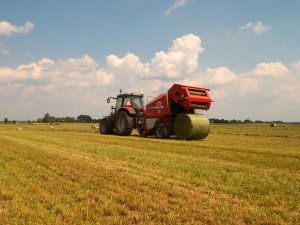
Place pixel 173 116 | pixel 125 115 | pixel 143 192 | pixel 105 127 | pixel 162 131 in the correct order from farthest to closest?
1. pixel 105 127
2. pixel 125 115
3. pixel 162 131
4. pixel 173 116
5. pixel 143 192

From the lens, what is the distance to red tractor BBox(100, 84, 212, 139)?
17.9 metres

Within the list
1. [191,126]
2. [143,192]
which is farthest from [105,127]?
[143,192]

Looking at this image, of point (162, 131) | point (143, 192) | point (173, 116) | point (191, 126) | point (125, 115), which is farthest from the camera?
point (125, 115)

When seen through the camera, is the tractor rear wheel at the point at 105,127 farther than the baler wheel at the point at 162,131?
Yes

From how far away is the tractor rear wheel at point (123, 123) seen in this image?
21.6 meters

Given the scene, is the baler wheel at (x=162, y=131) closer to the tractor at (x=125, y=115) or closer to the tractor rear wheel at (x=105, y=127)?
the tractor at (x=125, y=115)

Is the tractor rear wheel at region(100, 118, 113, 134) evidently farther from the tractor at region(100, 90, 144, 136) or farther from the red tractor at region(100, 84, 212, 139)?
the red tractor at region(100, 84, 212, 139)

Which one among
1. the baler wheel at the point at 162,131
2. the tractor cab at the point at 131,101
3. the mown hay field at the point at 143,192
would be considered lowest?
the mown hay field at the point at 143,192

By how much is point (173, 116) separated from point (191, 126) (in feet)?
6.08

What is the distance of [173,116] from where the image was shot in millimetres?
19219

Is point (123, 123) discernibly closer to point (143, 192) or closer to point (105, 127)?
point (105, 127)

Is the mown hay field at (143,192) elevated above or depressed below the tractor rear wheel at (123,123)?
below

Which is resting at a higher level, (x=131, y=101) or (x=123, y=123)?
(x=131, y=101)

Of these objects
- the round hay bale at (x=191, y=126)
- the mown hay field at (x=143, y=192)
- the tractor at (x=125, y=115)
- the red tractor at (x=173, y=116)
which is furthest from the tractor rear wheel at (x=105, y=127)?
the mown hay field at (x=143, y=192)
